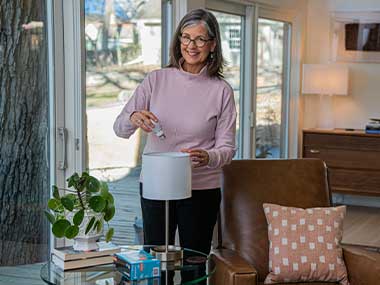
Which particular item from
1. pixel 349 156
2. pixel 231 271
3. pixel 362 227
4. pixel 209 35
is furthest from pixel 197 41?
pixel 349 156

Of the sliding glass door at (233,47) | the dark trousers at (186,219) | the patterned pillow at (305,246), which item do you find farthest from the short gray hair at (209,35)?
the sliding glass door at (233,47)

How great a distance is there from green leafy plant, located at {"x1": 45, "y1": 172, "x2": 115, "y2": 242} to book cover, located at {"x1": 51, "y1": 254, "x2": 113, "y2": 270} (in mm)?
107

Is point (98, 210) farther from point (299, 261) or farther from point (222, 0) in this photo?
point (222, 0)

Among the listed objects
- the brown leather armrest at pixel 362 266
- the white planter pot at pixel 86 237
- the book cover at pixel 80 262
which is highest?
the white planter pot at pixel 86 237

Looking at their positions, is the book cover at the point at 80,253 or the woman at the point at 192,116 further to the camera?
the woman at the point at 192,116

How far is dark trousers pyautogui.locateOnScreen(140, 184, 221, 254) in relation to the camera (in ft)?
9.20

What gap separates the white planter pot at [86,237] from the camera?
95.0 inches

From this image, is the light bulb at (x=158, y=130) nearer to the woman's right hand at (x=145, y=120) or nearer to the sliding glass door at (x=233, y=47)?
the woman's right hand at (x=145, y=120)

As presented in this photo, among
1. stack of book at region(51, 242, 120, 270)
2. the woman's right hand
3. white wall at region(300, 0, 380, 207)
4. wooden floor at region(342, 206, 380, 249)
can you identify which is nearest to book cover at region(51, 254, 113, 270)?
stack of book at region(51, 242, 120, 270)

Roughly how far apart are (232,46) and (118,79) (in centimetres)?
158

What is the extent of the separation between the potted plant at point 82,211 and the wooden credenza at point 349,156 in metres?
4.15

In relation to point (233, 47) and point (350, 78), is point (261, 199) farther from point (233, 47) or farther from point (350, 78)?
point (350, 78)

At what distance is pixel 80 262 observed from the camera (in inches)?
96.7

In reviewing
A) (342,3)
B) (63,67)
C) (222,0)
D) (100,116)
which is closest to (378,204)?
(342,3)
